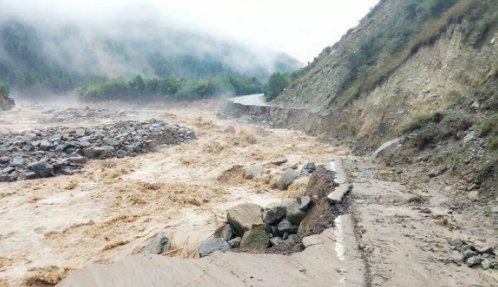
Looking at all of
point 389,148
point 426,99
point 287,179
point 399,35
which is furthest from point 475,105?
point 399,35

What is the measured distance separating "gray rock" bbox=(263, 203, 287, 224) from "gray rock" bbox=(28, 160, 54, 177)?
31.7 ft

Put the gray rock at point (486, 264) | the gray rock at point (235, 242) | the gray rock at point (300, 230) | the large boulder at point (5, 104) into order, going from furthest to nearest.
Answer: the large boulder at point (5, 104), the gray rock at point (300, 230), the gray rock at point (235, 242), the gray rock at point (486, 264)

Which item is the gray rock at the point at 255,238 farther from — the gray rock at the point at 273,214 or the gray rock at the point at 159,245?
the gray rock at the point at 159,245

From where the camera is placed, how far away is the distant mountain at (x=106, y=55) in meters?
81.1

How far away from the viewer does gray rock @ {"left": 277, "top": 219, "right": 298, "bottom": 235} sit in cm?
597

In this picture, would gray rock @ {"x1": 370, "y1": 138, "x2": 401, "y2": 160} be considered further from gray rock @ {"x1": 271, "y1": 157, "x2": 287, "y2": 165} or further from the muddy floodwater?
gray rock @ {"x1": 271, "y1": 157, "x2": 287, "y2": 165}

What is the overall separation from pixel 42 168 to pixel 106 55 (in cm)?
10603

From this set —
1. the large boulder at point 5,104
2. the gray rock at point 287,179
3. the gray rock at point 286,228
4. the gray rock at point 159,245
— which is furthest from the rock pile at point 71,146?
the large boulder at point 5,104

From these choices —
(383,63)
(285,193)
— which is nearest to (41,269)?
(285,193)

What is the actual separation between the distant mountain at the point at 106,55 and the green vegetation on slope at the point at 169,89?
14260 mm

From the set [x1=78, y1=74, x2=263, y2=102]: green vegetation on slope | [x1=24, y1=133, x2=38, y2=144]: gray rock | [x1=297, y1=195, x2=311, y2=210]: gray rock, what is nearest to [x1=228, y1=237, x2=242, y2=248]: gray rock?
[x1=297, y1=195, x2=311, y2=210]: gray rock

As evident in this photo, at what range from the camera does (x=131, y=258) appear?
5055mm

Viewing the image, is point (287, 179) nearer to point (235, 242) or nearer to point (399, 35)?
point (235, 242)

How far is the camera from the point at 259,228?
5496 mm
